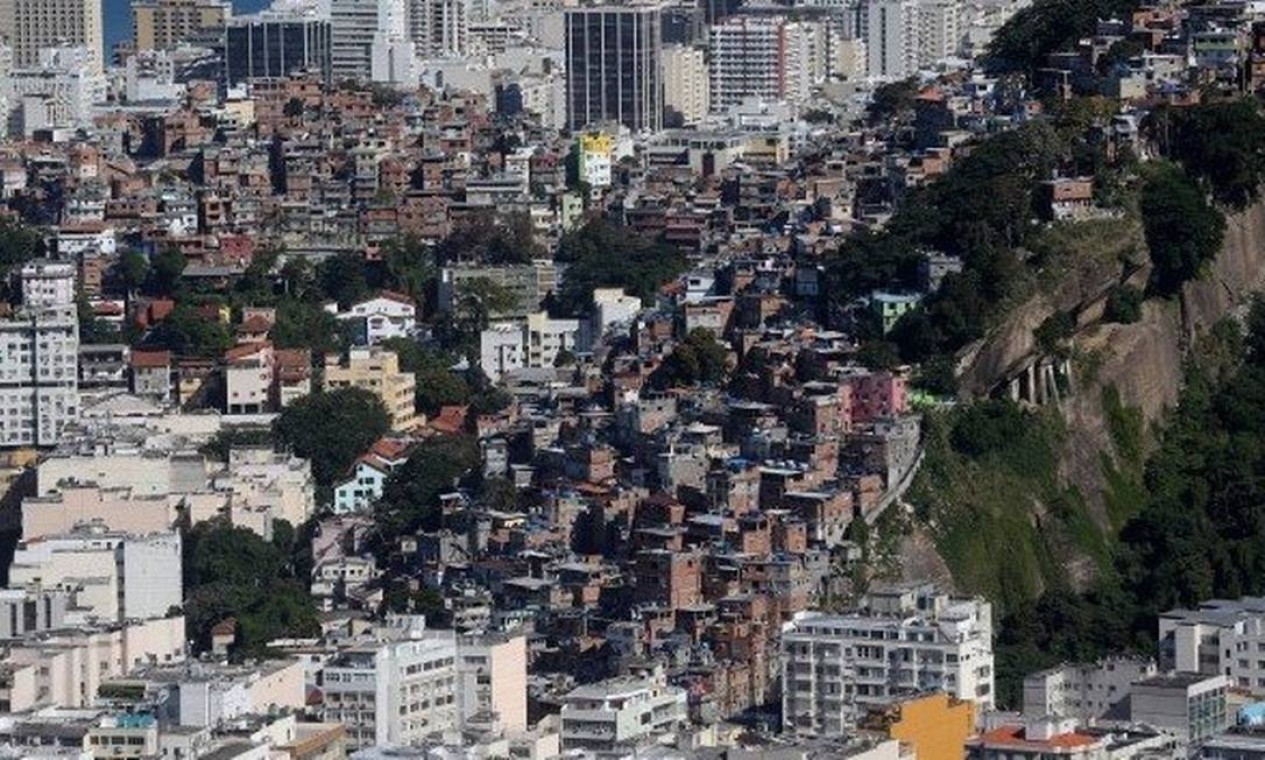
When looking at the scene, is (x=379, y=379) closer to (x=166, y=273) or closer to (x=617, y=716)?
(x=166, y=273)

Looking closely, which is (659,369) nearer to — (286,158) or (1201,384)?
(1201,384)

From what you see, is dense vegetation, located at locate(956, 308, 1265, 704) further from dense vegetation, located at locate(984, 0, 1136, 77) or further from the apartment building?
the apartment building

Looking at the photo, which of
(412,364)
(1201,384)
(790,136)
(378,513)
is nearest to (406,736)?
(378,513)

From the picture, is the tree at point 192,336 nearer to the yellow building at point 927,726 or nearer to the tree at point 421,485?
the tree at point 421,485

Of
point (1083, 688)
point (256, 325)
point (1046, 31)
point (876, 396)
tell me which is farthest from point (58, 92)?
point (1083, 688)

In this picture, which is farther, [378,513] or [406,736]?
[378,513]

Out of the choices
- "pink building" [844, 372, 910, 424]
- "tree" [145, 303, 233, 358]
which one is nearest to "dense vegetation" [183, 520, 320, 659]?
"pink building" [844, 372, 910, 424]
